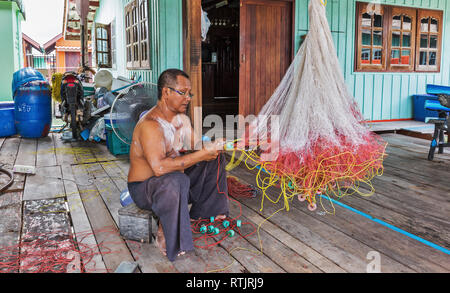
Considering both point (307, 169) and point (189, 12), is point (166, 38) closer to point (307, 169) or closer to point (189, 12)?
point (189, 12)

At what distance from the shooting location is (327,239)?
94.1 inches

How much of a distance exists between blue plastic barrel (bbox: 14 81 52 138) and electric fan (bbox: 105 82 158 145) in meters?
2.50

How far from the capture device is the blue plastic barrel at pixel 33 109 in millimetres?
6059

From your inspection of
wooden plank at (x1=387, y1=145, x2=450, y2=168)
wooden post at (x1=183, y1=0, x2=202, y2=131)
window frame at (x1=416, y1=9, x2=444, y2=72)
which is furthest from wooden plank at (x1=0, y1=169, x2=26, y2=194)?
window frame at (x1=416, y1=9, x2=444, y2=72)

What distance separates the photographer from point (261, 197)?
3295 millimetres

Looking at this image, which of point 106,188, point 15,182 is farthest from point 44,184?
point 106,188

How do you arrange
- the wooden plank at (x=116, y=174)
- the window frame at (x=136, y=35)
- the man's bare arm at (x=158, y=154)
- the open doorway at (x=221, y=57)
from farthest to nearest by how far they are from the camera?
the open doorway at (x=221, y=57)
the window frame at (x=136, y=35)
the wooden plank at (x=116, y=174)
the man's bare arm at (x=158, y=154)

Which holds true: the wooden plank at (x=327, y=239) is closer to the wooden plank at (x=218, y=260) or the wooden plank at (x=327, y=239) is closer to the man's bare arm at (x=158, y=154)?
the wooden plank at (x=218, y=260)

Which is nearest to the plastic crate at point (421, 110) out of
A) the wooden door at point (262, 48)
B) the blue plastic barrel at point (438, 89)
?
the blue plastic barrel at point (438, 89)

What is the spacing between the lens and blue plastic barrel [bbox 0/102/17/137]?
20.9 feet

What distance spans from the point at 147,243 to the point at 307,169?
4.18ft

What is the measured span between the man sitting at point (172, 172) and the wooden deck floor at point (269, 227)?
0.20 m

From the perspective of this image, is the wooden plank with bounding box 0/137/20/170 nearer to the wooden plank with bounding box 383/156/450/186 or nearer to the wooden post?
the wooden post

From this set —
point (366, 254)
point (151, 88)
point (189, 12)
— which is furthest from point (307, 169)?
point (151, 88)
